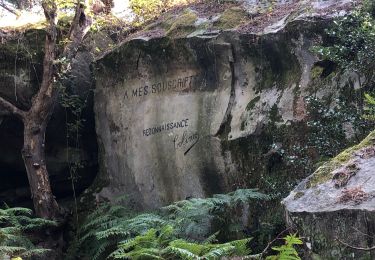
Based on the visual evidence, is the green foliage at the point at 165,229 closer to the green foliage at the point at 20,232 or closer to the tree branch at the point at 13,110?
the green foliage at the point at 20,232

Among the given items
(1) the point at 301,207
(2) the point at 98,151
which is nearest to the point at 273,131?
(1) the point at 301,207

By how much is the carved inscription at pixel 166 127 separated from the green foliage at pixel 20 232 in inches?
94.9

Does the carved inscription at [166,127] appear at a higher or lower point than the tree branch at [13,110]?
lower

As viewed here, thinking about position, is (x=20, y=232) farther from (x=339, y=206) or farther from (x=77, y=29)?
(x=339, y=206)

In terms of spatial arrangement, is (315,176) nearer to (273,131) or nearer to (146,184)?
(273,131)

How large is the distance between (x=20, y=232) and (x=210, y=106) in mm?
3547

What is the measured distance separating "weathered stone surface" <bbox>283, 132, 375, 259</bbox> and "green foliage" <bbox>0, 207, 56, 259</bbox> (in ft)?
12.0

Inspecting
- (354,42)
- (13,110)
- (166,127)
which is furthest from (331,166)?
(13,110)

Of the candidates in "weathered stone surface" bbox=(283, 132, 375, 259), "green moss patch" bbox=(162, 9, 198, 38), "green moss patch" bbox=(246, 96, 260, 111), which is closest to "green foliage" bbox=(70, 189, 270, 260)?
"weathered stone surface" bbox=(283, 132, 375, 259)

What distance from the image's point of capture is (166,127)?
28.3 feet

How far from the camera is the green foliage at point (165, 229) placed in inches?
192
